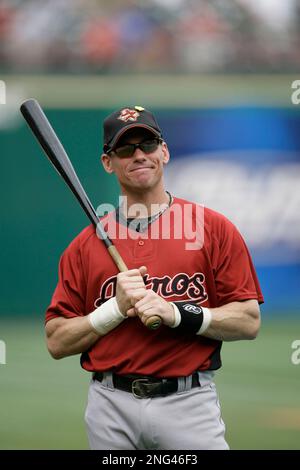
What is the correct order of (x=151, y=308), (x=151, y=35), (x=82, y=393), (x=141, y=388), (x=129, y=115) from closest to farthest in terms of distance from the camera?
(x=151, y=308)
(x=141, y=388)
(x=129, y=115)
(x=82, y=393)
(x=151, y=35)

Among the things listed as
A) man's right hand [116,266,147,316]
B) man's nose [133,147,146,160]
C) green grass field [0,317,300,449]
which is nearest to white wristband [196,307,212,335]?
man's right hand [116,266,147,316]

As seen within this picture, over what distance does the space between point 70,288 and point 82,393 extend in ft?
13.0

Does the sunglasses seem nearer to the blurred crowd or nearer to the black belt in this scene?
the black belt

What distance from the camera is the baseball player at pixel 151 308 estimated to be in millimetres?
3064

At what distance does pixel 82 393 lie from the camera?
7.02 meters

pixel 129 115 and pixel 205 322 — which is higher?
pixel 129 115

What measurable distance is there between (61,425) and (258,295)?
3113 mm

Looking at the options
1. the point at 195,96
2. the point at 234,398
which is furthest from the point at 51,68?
the point at 234,398

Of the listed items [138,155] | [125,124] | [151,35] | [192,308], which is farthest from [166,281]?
[151,35]

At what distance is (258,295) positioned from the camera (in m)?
3.20

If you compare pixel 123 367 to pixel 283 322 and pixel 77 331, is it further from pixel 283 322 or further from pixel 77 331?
pixel 283 322

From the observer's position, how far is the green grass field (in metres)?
5.62

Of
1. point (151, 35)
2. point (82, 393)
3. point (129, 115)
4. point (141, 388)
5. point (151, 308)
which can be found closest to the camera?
point (151, 308)

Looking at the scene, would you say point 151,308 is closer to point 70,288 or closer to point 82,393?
point 70,288
